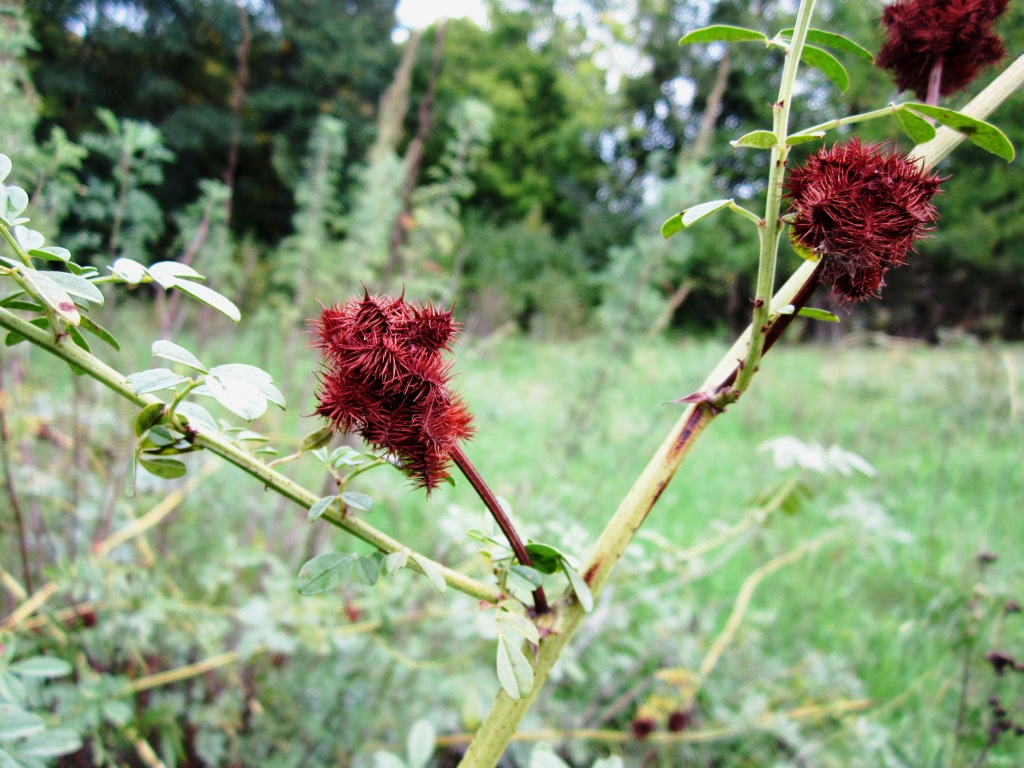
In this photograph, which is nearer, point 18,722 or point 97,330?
point 97,330

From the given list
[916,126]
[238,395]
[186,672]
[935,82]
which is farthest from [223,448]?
[186,672]

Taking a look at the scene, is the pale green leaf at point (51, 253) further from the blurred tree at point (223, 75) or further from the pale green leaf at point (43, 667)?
the blurred tree at point (223, 75)

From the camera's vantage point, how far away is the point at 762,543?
182 centimetres

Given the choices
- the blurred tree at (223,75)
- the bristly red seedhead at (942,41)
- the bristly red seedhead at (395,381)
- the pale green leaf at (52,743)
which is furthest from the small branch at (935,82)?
the blurred tree at (223,75)

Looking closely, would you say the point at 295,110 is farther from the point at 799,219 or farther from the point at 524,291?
the point at 799,219

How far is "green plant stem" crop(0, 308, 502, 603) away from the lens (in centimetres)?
36

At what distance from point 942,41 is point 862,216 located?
29 cm

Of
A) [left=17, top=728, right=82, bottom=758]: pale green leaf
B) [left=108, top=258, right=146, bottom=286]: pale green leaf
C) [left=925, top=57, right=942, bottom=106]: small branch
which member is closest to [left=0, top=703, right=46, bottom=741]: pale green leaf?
[left=17, top=728, right=82, bottom=758]: pale green leaf

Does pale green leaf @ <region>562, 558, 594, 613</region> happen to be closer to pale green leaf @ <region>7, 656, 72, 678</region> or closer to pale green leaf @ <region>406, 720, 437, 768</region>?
pale green leaf @ <region>406, 720, 437, 768</region>

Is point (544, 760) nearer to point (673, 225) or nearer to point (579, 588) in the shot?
point (579, 588)

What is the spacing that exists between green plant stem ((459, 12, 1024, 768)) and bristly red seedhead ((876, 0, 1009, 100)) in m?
0.09

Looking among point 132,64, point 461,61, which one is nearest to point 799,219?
point 132,64

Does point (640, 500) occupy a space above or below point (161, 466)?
above

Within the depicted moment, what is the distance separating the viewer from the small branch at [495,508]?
401 millimetres
